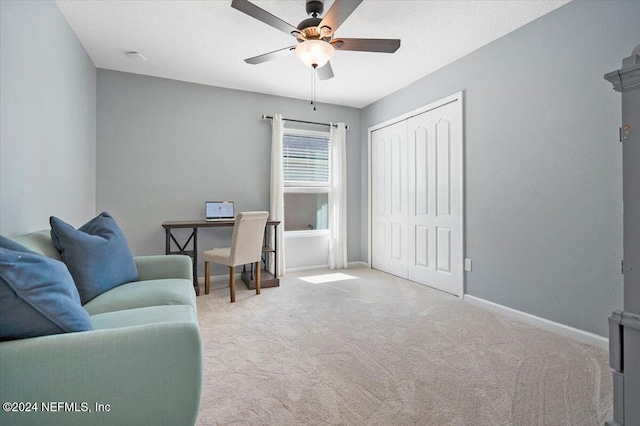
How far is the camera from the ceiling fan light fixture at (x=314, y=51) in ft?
7.50

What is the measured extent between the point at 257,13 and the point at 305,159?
279 centimetres

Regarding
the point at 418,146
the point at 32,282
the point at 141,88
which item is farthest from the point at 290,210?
the point at 32,282

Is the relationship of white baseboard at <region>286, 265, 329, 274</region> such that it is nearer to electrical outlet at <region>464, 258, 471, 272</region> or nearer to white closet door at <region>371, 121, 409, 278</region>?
white closet door at <region>371, 121, 409, 278</region>

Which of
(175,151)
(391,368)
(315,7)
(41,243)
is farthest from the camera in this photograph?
(175,151)

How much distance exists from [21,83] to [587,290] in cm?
392

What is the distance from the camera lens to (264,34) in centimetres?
288

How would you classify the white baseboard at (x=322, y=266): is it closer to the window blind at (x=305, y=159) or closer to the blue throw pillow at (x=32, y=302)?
the window blind at (x=305, y=159)

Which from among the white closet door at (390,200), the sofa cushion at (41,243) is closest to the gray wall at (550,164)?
the white closet door at (390,200)

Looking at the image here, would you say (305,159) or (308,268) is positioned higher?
(305,159)

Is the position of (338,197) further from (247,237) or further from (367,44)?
(367,44)

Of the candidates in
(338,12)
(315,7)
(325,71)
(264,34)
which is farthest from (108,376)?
(264,34)

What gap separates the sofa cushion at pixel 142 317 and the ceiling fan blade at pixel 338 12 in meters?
1.95

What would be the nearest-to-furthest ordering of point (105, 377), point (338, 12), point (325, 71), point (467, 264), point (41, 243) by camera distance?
point (105, 377) → point (41, 243) → point (338, 12) → point (325, 71) → point (467, 264)

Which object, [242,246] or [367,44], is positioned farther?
[242,246]
